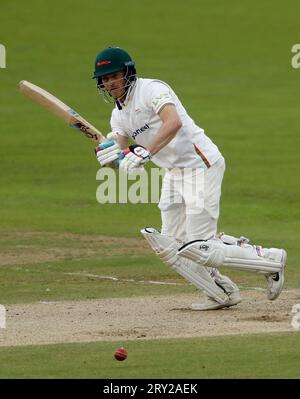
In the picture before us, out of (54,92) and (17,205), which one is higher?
(54,92)

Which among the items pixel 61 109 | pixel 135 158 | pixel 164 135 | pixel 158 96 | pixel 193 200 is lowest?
pixel 193 200

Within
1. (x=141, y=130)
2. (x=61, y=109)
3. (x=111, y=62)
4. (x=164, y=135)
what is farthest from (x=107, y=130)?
(x=164, y=135)

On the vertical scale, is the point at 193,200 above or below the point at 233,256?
above

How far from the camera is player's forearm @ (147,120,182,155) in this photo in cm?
923

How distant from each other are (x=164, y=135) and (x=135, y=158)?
0.90ft

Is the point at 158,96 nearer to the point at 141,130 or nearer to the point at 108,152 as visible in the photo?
the point at 141,130

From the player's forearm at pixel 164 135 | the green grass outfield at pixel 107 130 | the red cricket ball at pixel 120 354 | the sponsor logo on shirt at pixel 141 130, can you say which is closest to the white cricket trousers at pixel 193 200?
the sponsor logo on shirt at pixel 141 130

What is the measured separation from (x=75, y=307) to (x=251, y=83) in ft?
66.4

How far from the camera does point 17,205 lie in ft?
61.4

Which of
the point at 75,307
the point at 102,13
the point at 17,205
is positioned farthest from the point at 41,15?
the point at 75,307

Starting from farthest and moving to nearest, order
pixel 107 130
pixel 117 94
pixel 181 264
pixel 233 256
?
pixel 107 130 < pixel 181 264 < pixel 117 94 < pixel 233 256

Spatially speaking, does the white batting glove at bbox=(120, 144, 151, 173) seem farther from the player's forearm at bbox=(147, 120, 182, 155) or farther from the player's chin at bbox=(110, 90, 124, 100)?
the player's chin at bbox=(110, 90, 124, 100)

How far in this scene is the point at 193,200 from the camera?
9758 millimetres
